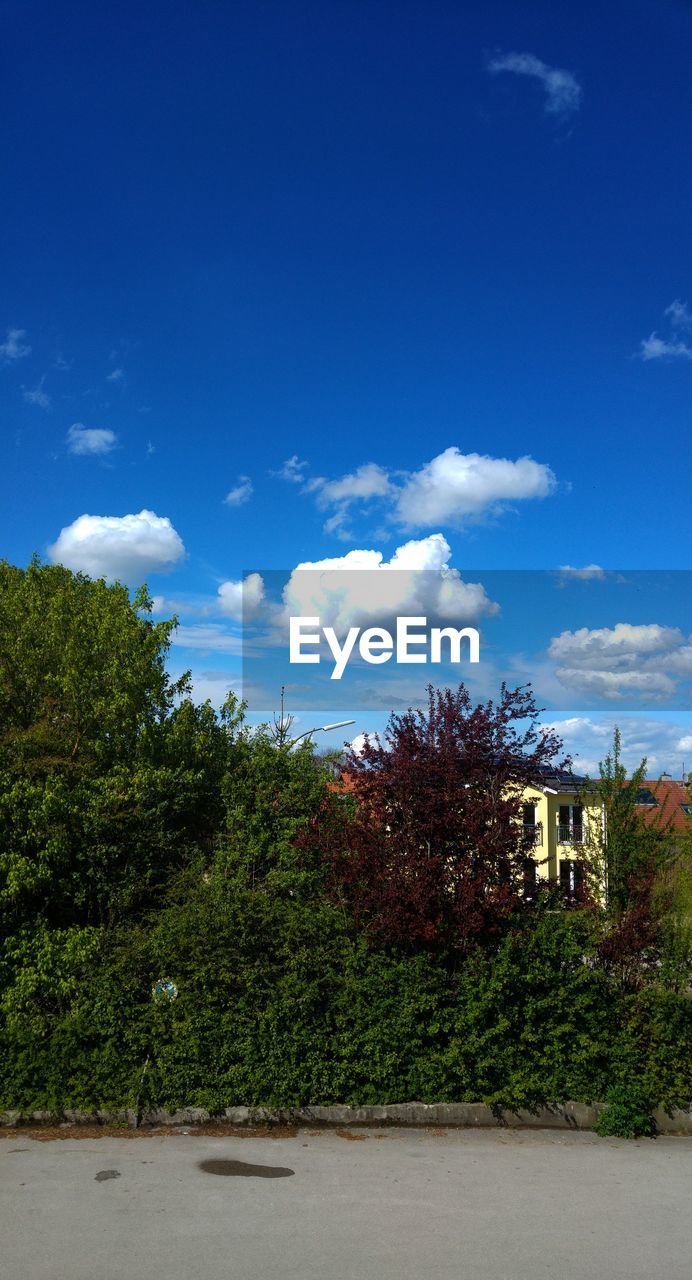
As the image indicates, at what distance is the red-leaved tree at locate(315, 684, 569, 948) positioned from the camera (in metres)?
9.66

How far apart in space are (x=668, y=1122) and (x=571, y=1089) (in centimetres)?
104

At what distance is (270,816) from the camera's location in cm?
1248

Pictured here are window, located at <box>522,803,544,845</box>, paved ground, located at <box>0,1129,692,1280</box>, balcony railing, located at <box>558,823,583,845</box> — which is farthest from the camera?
balcony railing, located at <box>558,823,583,845</box>

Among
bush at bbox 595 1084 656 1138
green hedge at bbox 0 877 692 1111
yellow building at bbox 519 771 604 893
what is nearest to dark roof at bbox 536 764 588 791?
yellow building at bbox 519 771 604 893

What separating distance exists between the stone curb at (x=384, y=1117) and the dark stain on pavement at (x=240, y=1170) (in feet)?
3.18

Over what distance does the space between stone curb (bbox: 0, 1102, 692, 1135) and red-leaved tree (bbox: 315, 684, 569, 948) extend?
164 cm

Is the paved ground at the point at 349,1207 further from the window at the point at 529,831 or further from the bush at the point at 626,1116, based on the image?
the window at the point at 529,831

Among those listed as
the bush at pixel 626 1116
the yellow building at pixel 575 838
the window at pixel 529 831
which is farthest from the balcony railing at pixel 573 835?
the bush at pixel 626 1116

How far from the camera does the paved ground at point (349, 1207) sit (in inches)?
243

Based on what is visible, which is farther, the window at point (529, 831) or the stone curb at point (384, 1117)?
the window at point (529, 831)

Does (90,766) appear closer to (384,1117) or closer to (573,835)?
(384,1117)

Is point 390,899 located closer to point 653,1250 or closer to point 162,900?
point 162,900

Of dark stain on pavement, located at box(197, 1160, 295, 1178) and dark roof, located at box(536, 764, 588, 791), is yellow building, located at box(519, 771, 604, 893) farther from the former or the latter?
dark stain on pavement, located at box(197, 1160, 295, 1178)

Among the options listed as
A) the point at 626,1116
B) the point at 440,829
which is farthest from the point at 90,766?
the point at 626,1116
